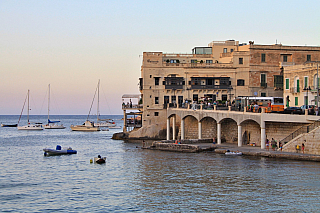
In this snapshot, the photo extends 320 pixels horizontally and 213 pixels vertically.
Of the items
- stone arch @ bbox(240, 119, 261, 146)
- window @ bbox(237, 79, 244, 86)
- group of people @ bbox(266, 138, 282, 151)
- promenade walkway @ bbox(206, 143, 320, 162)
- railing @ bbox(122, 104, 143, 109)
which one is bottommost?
promenade walkway @ bbox(206, 143, 320, 162)

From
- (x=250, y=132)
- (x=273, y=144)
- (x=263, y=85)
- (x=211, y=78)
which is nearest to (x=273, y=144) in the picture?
(x=273, y=144)

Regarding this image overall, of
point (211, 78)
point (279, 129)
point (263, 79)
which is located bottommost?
point (279, 129)

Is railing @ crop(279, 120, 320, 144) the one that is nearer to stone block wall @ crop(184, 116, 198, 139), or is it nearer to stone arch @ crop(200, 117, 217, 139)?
stone arch @ crop(200, 117, 217, 139)

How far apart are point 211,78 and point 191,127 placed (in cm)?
1424

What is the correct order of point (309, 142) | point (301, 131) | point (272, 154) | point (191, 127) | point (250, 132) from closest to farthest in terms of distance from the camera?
Answer: point (309, 142)
point (272, 154)
point (301, 131)
point (250, 132)
point (191, 127)

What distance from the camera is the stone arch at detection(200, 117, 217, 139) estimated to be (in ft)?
249

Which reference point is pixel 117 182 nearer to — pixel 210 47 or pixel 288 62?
pixel 288 62

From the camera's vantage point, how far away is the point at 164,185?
40531 mm

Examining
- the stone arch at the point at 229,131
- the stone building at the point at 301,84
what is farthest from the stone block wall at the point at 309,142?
the stone arch at the point at 229,131

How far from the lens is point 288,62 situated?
87.3 meters

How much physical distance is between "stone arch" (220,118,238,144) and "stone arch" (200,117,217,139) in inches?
71.5

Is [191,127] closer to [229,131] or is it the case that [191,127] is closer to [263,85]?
[229,131]

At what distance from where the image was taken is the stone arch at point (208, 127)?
76000 millimetres

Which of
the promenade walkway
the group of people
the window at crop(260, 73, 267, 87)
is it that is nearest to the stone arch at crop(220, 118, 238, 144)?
the promenade walkway
